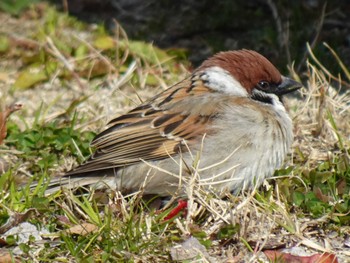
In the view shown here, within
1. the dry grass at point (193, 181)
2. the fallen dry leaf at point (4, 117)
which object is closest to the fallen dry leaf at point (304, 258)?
the dry grass at point (193, 181)

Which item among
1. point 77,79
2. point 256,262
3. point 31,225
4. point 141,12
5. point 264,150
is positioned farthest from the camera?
point 141,12

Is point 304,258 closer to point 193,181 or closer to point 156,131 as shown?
point 193,181

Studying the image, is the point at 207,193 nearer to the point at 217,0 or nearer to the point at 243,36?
the point at 243,36

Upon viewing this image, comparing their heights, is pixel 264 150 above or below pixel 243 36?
above

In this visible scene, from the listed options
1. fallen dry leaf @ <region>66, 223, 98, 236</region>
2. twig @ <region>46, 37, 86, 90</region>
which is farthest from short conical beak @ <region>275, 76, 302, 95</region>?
twig @ <region>46, 37, 86, 90</region>

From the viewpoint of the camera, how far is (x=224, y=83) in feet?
13.1

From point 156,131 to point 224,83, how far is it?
0.41 metres

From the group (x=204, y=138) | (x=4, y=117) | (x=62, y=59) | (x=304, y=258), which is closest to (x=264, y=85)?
(x=204, y=138)

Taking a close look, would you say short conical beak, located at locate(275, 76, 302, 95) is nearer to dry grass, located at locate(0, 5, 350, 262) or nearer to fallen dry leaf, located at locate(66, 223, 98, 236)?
dry grass, located at locate(0, 5, 350, 262)

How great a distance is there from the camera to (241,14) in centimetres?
596

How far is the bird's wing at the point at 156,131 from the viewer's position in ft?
12.5

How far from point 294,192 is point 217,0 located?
9.04 ft

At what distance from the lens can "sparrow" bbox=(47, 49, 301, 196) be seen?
373cm

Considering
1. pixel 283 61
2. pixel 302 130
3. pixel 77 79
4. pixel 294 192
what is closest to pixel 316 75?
pixel 302 130
